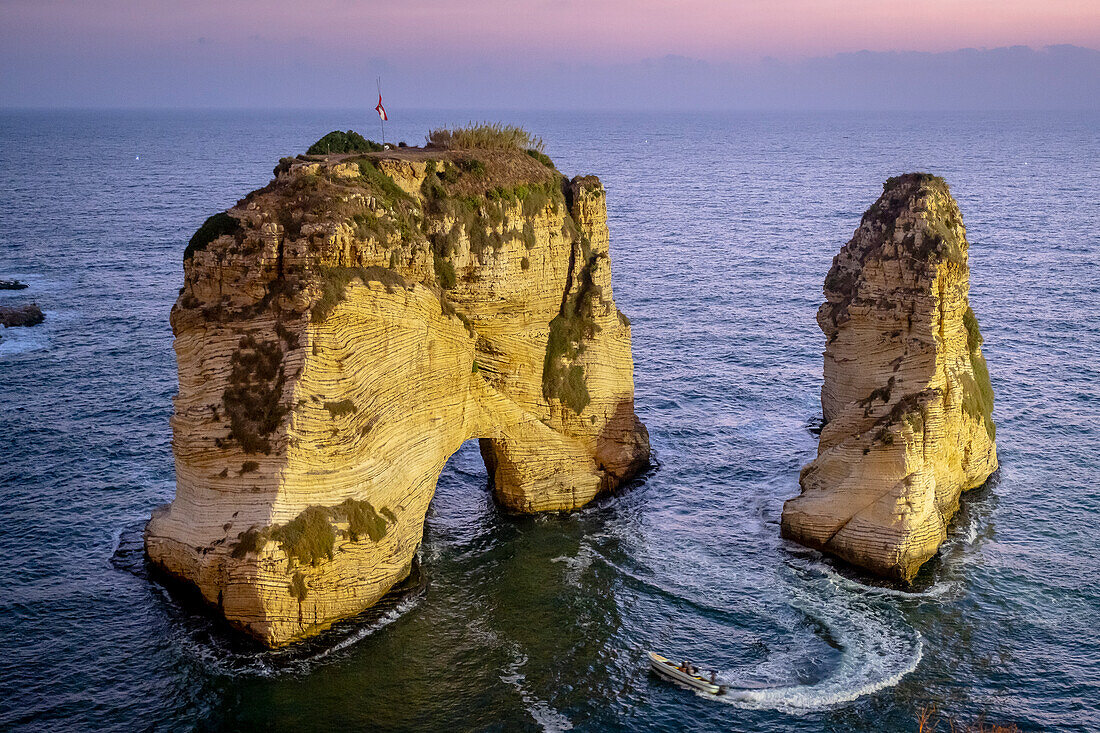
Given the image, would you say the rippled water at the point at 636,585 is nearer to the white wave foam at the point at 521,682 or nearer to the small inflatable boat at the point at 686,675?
the white wave foam at the point at 521,682

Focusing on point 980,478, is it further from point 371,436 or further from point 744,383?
point 371,436

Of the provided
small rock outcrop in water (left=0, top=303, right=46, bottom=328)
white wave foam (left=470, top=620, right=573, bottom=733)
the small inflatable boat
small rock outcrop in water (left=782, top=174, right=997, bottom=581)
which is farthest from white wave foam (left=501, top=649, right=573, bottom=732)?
small rock outcrop in water (left=0, top=303, right=46, bottom=328)

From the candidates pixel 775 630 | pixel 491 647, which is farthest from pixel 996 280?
pixel 491 647

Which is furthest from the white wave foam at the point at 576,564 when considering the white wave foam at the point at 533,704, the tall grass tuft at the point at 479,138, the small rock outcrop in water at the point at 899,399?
the tall grass tuft at the point at 479,138

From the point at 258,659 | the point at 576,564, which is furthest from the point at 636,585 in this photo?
the point at 258,659

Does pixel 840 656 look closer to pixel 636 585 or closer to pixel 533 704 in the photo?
pixel 636 585
